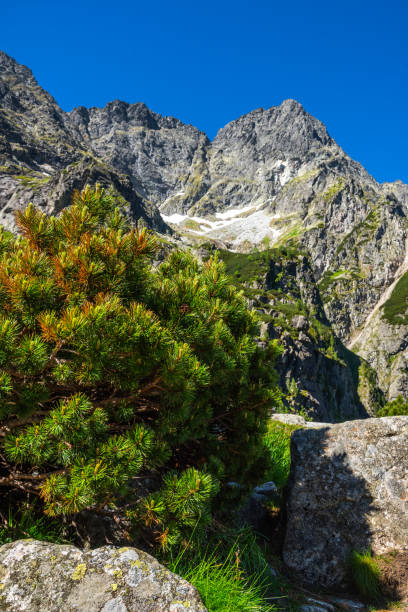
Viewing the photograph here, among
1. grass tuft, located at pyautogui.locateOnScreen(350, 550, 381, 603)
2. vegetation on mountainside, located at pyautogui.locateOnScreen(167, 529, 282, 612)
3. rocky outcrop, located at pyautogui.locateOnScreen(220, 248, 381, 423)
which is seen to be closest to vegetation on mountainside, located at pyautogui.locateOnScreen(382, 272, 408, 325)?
rocky outcrop, located at pyautogui.locateOnScreen(220, 248, 381, 423)

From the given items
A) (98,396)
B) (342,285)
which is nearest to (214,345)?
(98,396)

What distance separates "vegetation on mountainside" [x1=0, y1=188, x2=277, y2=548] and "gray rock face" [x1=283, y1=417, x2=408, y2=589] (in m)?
2.33

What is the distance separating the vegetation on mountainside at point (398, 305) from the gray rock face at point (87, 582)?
17783 centimetres

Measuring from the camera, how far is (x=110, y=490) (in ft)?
12.3

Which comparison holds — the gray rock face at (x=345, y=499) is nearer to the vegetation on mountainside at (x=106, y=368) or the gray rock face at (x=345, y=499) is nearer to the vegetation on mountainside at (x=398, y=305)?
the vegetation on mountainside at (x=106, y=368)

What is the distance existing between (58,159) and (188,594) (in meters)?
233

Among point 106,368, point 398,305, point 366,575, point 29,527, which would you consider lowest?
point 29,527

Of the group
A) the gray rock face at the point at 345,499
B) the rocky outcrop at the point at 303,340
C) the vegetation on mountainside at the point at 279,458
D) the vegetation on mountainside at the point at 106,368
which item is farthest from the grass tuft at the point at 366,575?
the rocky outcrop at the point at 303,340

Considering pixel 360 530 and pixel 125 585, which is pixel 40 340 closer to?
pixel 125 585

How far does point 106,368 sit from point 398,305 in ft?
626

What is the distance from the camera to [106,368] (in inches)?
148

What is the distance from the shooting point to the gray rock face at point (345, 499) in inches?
247

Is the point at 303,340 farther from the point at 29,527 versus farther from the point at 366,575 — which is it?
the point at 29,527

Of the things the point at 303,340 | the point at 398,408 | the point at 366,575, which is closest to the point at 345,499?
the point at 366,575
